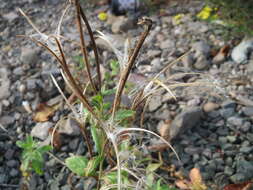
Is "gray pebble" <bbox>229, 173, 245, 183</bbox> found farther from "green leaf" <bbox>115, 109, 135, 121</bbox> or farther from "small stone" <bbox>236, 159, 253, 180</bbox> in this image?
"green leaf" <bbox>115, 109, 135, 121</bbox>

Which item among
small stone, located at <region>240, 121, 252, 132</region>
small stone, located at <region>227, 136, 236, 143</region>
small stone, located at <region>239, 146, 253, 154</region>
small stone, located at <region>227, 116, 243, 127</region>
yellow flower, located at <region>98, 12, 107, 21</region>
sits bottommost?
small stone, located at <region>239, 146, 253, 154</region>

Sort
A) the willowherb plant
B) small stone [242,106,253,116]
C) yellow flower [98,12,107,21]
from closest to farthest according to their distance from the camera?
the willowherb plant, small stone [242,106,253,116], yellow flower [98,12,107,21]

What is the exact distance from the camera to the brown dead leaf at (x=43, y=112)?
203cm

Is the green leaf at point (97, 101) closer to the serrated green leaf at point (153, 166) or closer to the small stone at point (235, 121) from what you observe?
the serrated green leaf at point (153, 166)

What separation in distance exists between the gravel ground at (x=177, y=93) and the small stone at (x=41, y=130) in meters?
0.02

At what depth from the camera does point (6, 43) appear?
271 centimetres

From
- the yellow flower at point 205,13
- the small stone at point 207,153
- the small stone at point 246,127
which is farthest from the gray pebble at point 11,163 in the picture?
the yellow flower at point 205,13

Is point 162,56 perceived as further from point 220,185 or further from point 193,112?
point 220,185

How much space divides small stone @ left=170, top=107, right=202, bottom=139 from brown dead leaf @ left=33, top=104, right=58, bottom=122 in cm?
71

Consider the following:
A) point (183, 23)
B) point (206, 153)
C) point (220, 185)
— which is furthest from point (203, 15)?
point (220, 185)

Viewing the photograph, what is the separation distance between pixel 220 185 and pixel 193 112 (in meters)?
0.41

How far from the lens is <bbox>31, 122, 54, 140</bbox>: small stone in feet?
6.32

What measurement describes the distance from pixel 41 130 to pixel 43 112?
14 cm

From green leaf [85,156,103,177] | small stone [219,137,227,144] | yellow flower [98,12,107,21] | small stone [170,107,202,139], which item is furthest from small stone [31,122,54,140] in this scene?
yellow flower [98,12,107,21]
